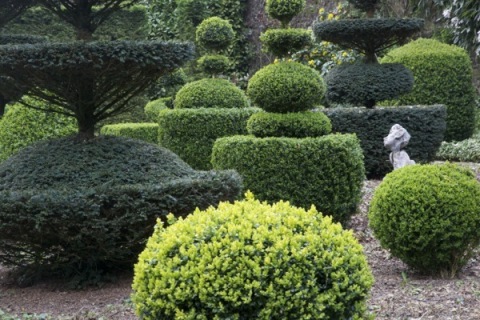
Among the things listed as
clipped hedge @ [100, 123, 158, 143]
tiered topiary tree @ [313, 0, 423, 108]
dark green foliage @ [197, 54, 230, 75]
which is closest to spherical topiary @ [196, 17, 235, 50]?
dark green foliage @ [197, 54, 230, 75]

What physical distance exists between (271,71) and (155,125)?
20.9ft

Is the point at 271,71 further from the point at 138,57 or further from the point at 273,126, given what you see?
the point at 138,57

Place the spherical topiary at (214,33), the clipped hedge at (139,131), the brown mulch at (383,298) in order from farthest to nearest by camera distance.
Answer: the clipped hedge at (139,131) → the spherical topiary at (214,33) → the brown mulch at (383,298)

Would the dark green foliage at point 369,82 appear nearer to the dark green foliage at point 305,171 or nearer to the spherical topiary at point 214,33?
the spherical topiary at point 214,33

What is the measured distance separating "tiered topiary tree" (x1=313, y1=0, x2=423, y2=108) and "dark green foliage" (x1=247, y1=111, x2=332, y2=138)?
3.33 meters

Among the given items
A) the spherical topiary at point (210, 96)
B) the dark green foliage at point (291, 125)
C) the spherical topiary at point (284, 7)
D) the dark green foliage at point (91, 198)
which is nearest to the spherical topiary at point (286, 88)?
the dark green foliage at point (291, 125)

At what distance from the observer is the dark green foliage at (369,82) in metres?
11.4

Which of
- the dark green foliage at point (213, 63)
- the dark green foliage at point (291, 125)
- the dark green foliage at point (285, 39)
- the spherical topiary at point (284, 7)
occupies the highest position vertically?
the spherical topiary at point (284, 7)

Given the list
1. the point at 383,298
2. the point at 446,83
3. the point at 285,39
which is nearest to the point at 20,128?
the point at 285,39

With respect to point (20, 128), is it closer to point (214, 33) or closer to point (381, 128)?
point (214, 33)

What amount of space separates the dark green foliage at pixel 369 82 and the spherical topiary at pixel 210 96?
5.63 feet

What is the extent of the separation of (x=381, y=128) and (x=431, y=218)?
5086 millimetres

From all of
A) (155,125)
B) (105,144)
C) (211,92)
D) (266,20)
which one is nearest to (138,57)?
(105,144)

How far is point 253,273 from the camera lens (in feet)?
11.6
